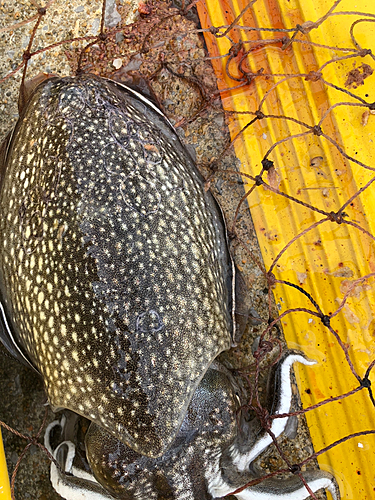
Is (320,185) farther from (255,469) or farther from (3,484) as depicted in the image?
(3,484)

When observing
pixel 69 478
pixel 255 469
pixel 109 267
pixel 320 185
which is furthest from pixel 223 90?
pixel 69 478

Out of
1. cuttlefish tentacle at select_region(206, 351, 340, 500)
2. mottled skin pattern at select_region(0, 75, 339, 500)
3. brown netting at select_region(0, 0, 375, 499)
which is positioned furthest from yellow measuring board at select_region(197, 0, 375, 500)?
mottled skin pattern at select_region(0, 75, 339, 500)

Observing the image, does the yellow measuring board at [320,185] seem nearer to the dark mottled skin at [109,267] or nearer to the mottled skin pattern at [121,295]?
the mottled skin pattern at [121,295]

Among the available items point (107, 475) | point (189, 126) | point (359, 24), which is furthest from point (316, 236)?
point (107, 475)

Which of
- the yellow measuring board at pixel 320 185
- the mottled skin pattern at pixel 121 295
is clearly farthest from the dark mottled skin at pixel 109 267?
the yellow measuring board at pixel 320 185

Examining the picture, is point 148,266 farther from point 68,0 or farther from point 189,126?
point 68,0

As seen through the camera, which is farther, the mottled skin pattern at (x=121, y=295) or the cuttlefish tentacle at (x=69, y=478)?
the cuttlefish tentacle at (x=69, y=478)

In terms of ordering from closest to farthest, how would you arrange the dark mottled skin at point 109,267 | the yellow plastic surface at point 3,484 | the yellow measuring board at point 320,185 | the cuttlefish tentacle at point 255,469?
the dark mottled skin at point 109,267 → the yellow plastic surface at point 3,484 → the cuttlefish tentacle at point 255,469 → the yellow measuring board at point 320,185
